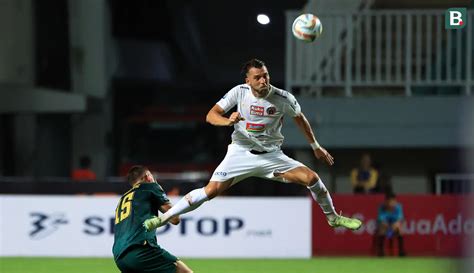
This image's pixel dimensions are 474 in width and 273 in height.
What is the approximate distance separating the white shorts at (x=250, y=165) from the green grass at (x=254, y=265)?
3.90 meters

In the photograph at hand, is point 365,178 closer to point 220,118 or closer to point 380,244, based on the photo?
point 380,244

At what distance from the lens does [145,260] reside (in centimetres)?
1071

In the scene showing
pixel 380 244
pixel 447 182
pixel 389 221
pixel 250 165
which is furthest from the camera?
pixel 447 182

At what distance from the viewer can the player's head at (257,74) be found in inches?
431

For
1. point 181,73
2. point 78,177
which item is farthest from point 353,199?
point 181,73

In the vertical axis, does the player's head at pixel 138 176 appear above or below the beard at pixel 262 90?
below

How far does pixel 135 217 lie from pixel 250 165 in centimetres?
138

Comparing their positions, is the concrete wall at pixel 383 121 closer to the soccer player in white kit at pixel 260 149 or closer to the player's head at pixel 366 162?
the player's head at pixel 366 162

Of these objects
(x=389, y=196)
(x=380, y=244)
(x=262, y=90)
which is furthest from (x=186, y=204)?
(x=389, y=196)

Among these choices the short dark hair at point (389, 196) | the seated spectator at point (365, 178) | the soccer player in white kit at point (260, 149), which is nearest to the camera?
the soccer player in white kit at point (260, 149)

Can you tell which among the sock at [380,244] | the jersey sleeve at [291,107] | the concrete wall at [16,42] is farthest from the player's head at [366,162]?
the jersey sleeve at [291,107]

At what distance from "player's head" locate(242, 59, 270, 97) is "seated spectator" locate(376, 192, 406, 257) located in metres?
8.61

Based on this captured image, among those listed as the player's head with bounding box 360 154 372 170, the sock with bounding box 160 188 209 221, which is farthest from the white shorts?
the player's head with bounding box 360 154 372 170

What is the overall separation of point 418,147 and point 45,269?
8237mm
